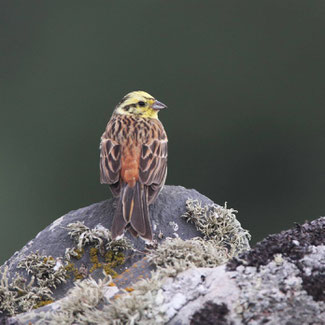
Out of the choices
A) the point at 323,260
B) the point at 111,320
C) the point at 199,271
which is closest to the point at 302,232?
the point at 323,260

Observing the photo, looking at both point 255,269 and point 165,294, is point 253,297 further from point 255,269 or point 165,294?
point 165,294

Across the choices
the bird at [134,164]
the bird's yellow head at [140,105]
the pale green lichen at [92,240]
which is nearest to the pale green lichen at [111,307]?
the pale green lichen at [92,240]

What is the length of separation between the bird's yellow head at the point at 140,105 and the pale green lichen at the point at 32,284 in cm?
253

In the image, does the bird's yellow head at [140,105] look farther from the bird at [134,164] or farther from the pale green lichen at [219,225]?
the pale green lichen at [219,225]

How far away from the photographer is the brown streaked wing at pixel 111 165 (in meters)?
5.23

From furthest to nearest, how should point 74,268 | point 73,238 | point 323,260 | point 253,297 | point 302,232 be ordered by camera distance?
point 73,238 → point 74,268 → point 302,232 → point 323,260 → point 253,297

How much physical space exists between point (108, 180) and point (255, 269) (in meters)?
2.62

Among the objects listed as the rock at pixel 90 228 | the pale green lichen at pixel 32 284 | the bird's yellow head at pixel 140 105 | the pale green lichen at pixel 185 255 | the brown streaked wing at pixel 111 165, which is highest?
the bird's yellow head at pixel 140 105

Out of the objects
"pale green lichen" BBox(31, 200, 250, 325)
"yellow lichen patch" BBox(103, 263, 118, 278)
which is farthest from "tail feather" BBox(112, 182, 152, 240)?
"pale green lichen" BBox(31, 200, 250, 325)

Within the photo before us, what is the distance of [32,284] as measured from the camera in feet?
13.2

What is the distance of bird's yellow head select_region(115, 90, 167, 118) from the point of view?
6438mm

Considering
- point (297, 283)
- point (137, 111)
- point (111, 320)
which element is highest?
point (137, 111)

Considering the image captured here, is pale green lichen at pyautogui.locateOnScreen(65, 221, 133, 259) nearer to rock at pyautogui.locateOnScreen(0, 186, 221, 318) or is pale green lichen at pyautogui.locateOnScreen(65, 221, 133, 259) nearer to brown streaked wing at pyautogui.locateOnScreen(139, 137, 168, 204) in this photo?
rock at pyautogui.locateOnScreen(0, 186, 221, 318)

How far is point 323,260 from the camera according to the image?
282 centimetres
